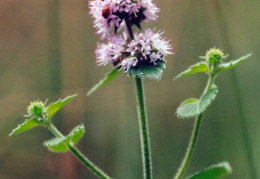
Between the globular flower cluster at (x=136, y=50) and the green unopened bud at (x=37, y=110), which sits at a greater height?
the globular flower cluster at (x=136, y=50)

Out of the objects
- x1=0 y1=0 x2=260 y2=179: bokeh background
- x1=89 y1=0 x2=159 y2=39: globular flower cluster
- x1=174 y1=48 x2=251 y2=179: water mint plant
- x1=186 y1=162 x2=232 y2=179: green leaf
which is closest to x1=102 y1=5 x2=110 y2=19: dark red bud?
x1=89 y1=0 x2=159 y2=39: globular flower cluster

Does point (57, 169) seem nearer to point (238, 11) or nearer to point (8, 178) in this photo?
point (8, 178)

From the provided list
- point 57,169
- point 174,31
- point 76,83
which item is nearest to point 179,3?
point 174,31

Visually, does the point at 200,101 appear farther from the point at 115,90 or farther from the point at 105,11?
the point at 115,90

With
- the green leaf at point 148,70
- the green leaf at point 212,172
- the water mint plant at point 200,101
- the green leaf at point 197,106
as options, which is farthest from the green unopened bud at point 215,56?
the green leaf at point 212,172

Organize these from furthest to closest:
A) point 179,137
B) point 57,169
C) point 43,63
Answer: point 43,63 < point 179,137 < point 57,169

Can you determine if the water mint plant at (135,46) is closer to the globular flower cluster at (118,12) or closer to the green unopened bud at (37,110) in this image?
the globular flower cluster at (118,12)

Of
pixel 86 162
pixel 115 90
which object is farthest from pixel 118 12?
pixel 115 90
